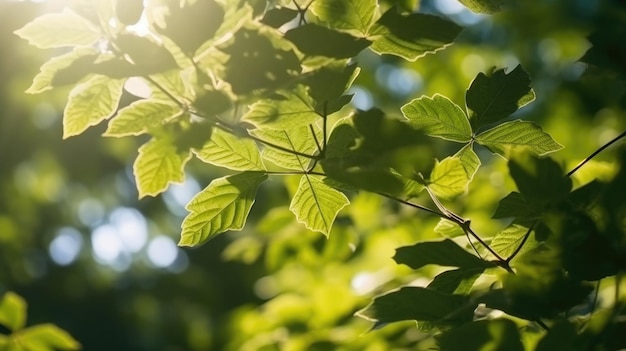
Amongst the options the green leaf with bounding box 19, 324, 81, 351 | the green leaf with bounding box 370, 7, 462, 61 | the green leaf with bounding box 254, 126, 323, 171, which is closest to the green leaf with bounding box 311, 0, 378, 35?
the green leaf with bounding box 370, 7, 462, 61

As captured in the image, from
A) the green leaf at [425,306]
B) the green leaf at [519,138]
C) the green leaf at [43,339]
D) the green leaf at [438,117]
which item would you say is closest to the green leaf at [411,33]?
the green leaf at [438,117]

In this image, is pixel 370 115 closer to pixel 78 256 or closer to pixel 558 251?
pixel 558 251

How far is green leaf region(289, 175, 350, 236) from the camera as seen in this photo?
1.20m

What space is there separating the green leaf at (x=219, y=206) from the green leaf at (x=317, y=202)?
0.09 metres

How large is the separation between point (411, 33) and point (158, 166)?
1.42 feet

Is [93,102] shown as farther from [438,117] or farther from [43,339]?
[43,339]

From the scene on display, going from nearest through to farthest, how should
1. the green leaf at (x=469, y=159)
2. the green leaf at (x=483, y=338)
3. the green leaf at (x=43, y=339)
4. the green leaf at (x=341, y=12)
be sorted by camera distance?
the green leaf at (x=483, y=338), the green leaf at (x=341, y=12), the green leaf at (x=469, y=159), the green leaf at (x=43, y=339)

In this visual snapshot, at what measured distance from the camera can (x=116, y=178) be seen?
13.9m

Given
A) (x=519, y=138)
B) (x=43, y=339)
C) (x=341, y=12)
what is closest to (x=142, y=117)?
(x=341, y=12)

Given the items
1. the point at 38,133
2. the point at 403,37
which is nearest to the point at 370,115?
the point at 403,37

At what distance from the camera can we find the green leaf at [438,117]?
1166mm

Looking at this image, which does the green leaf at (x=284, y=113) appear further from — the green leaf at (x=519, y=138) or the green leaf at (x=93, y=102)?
the green leaf at (x=519, y=138)

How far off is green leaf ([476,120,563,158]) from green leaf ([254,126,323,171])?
313 millimetres

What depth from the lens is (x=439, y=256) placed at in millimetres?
1082
